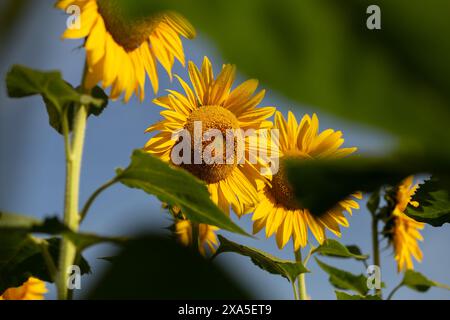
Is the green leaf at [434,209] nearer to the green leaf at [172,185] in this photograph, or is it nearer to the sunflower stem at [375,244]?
the green leaf at [172,185]

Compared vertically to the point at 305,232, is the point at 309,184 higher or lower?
lower

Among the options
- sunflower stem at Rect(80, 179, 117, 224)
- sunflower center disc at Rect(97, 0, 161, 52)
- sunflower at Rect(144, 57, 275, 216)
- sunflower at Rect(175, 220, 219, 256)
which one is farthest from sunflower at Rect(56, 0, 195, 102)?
sunflower at Rect(175, 220, 219, 256)

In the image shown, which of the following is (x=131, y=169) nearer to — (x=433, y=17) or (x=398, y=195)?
(x=433, y=17)

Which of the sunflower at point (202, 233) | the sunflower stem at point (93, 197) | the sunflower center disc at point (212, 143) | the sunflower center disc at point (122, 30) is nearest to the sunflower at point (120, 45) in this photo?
the sunflower center disc at point (122, 30)

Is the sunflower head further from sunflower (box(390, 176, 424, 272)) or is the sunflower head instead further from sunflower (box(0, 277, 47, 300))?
sunflower (box(0, 277, 47, 300))

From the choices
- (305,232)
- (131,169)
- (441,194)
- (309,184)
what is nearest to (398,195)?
(305,232)

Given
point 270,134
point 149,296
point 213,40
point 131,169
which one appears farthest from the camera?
point 270,134
